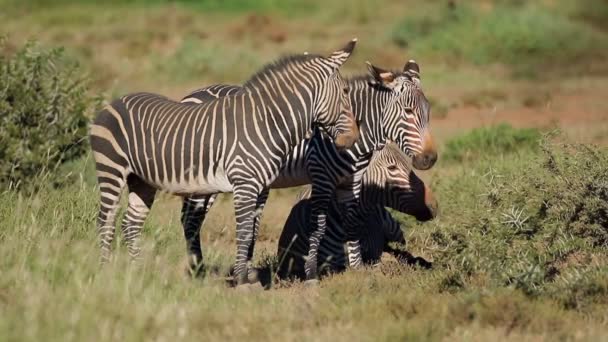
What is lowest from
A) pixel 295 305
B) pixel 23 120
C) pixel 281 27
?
pixel 295 305

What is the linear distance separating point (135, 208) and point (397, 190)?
2.39 metres

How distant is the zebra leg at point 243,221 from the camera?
827 centimetres

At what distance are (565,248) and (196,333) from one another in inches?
127

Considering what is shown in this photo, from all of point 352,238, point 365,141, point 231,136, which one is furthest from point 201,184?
point 352,238

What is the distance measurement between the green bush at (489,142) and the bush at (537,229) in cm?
489

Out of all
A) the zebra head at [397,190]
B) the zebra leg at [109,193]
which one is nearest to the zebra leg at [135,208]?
the zebra leg at [109,193]

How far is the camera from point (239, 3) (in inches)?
1351

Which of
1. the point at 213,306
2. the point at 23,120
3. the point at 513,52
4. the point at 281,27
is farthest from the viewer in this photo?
the point at 281,27

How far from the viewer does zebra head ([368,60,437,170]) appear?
877 centimetres

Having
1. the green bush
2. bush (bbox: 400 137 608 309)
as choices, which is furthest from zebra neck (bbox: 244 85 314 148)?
the green bush

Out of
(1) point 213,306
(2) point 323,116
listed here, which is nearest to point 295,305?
(1) point 213,306

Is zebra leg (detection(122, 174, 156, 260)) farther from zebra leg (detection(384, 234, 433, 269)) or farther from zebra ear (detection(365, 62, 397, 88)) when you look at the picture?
zebra leg (detection(384, 234, 433, 269))

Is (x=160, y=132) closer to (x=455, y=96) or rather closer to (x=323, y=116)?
(x=323, y=116)

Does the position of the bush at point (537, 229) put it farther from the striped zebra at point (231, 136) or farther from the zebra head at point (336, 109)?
the striped zebra at point (231, 136)
